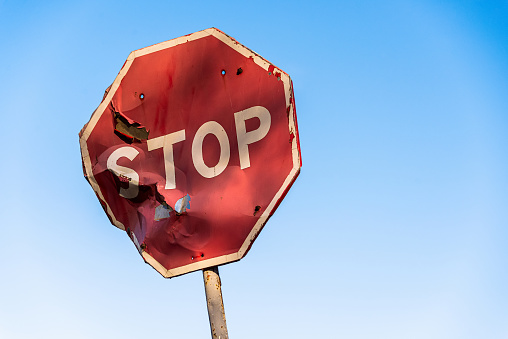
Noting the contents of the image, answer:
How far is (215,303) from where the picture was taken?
246 cm

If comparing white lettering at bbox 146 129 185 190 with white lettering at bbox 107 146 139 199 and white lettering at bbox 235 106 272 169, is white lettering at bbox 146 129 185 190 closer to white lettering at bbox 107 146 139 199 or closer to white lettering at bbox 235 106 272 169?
white lettering at bbox 107 146 139 199

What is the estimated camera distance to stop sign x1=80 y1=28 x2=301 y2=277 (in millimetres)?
2547

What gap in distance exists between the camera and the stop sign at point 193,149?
8.36ft

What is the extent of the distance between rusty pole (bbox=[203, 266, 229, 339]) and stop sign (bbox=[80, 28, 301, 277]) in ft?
0.18

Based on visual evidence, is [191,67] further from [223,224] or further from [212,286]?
[212,286]

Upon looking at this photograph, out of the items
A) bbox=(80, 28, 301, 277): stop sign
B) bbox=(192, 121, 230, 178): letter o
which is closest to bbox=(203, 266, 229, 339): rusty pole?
bbox=(80, 28, 301, 277): stop sign

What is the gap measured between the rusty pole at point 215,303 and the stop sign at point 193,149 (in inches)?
2.2

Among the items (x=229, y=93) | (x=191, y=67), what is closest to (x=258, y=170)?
(x=229, y=93)

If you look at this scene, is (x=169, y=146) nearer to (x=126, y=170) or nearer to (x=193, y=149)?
(x=193, y=149)

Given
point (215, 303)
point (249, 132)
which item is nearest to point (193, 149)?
point (249, 132)

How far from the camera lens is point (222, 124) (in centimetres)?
268

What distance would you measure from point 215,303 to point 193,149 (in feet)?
2.21

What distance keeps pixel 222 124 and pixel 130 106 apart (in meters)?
0.45

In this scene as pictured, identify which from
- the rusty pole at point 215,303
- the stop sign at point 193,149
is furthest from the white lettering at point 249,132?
the rusty pole at point 215,303
